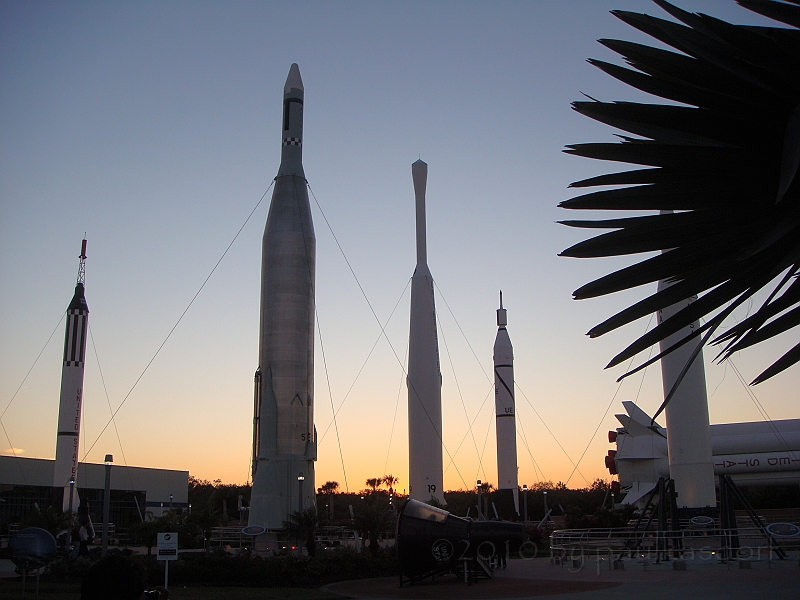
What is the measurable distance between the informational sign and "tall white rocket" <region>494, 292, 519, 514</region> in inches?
1098

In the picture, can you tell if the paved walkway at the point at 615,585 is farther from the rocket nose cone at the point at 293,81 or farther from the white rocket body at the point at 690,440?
the rocket nose cone at the point at 293,81

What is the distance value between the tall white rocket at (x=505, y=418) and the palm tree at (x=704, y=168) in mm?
38241

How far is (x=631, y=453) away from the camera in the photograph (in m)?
38.8

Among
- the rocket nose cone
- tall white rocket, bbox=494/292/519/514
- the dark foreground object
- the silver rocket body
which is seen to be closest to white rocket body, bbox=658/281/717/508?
the dark foreground object

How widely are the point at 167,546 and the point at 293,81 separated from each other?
23.6 meters

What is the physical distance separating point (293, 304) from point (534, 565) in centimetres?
1358

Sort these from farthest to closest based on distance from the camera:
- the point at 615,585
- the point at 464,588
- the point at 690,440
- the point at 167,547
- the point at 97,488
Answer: the point at 97,488
the point at 690,440
the point at 464,588
the point at 615,585
the point at 167,547

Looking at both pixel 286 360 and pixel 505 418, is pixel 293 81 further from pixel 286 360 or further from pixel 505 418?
pixel 505 418

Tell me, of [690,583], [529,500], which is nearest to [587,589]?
[690,583]

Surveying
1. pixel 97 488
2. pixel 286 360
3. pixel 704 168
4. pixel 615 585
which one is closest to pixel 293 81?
pixel 286 360

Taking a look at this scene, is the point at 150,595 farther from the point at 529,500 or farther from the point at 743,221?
the point at 529,500

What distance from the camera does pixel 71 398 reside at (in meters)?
36.7

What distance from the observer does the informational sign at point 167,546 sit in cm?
1551

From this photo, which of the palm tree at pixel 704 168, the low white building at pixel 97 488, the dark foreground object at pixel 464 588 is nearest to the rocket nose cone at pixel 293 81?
the dark foreground object at pixel 464 588
